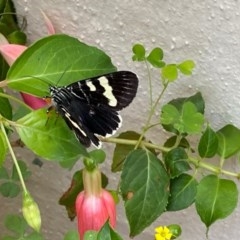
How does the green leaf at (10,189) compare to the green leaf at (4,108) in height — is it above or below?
below

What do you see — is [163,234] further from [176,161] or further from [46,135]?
[46,135]

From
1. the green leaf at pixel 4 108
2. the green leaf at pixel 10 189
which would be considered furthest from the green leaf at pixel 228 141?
the green leaf at pixel 10 189

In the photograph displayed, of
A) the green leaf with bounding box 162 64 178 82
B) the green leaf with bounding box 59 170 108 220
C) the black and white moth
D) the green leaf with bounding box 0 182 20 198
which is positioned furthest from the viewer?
the green leaf with bounding box 0 182 20 198

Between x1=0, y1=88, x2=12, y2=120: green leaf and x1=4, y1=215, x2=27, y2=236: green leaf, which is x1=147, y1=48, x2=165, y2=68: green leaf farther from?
x1=4, y1=215, x2=27, y2=236: green leaf

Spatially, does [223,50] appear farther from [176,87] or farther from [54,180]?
[54,180]

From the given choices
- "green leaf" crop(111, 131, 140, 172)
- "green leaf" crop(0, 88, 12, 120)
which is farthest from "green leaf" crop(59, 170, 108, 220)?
"green leaf" crop(0, 88, 12, 120)

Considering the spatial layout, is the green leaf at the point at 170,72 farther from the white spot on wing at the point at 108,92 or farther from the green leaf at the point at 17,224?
the green leaf at the point at 17,224

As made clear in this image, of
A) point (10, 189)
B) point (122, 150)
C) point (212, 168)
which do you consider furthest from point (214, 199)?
point (10, 189)
